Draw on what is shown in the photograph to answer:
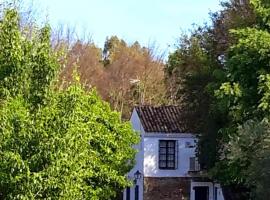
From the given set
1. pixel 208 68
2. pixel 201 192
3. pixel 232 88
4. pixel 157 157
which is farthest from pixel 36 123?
pixel 201 192

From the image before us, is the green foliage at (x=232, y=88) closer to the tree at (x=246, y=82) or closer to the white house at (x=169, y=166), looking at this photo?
the tree at (x=246, y=82)

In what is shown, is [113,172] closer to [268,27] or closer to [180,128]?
[268,27]

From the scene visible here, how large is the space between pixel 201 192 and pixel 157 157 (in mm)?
3309

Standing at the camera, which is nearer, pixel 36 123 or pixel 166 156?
pixel 36 123

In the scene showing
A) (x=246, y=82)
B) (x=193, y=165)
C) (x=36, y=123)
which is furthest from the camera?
(x=193, y=165)

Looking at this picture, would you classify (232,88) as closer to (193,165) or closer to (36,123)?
(36,123)

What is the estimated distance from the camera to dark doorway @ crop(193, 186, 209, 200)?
4841cm

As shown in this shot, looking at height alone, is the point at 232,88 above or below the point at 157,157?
above

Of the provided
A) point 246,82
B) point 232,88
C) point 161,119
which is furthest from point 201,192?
point 232,88

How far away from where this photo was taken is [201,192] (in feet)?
159

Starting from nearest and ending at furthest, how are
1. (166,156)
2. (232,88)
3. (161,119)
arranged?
(232,88), (166,156), (161,119)

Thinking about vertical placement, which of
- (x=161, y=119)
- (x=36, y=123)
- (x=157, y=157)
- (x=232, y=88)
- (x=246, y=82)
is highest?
(x=161, y=119)

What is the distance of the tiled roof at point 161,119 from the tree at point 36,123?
957 inches

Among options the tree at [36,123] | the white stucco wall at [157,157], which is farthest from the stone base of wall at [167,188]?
the tree at [36,123]
